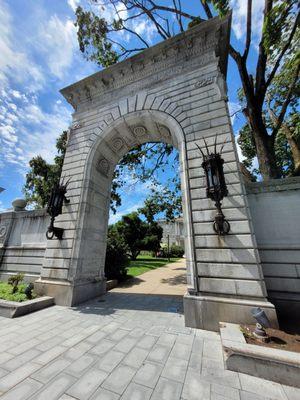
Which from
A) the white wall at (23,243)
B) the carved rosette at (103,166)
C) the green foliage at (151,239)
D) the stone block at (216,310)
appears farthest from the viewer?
the green foliage at (151,239)

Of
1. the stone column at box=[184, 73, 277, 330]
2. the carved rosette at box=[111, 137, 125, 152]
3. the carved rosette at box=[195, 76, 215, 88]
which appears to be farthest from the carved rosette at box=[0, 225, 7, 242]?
the carved rosette at box=[195, 76, 215, 88]

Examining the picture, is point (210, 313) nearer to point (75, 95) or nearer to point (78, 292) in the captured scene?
point (78, 292)

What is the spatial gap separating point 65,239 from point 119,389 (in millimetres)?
5449

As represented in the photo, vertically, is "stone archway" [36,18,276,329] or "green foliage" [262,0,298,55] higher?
"green foliage" [262,0,298,55]

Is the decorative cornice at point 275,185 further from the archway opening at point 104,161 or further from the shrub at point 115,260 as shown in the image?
the shrub at point 115,260

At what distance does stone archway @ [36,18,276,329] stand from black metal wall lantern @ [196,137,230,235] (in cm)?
23

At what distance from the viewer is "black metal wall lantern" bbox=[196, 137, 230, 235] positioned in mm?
4938

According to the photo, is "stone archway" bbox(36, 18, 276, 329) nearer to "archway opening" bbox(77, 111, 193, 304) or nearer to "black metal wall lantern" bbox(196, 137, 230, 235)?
"archway opening" bbox(77, 111, 193, 304)

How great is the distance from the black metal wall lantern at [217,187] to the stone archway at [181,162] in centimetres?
23

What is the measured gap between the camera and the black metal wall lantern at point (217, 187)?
16.2ft

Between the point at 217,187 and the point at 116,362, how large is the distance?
4.34 meters

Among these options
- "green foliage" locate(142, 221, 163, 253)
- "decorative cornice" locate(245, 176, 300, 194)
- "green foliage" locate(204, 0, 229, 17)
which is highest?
"green foliage" locate(204, 0, 229, 17)

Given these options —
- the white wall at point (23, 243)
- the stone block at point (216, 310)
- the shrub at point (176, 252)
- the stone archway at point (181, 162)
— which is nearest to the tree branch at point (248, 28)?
the stone archway at point (181, 162)

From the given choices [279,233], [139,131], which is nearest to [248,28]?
[139,131]
